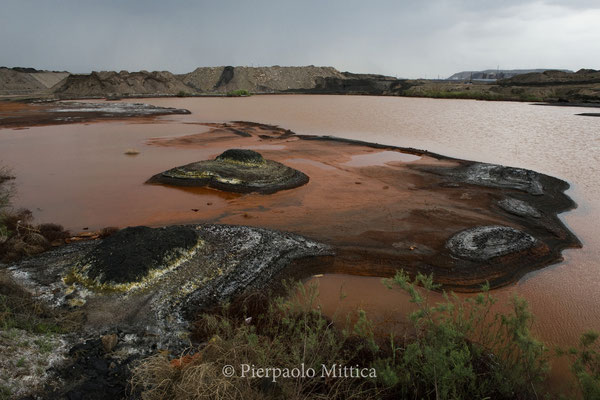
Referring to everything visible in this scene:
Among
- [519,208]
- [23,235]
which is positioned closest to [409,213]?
[519,208]

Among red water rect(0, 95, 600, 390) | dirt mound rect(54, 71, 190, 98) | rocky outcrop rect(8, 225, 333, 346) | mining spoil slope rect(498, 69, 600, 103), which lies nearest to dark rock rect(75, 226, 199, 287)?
rocky outcrop rect(8, 225, 333, 346)

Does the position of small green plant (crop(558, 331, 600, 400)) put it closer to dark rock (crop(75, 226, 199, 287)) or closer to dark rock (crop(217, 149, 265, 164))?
dark rock (crop(75, 226, 199, 287))

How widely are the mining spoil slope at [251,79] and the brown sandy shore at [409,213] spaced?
6226 centimetres

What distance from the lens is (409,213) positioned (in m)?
8.39

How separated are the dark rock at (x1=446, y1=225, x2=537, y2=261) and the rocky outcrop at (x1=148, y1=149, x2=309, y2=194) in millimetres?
5261

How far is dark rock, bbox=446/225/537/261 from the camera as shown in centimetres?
632

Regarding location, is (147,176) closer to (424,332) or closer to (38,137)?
(424,332)

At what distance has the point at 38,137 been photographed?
749 inches

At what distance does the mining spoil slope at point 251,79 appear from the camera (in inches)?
2820

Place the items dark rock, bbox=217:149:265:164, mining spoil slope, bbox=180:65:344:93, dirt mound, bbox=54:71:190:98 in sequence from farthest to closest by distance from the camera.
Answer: mining spoil slope, bbox=180:65:344:93 < dirt mound, bbox=54:71:190:98 < dark rock, bbox=217:149:265:164

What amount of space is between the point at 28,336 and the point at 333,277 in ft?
13.3

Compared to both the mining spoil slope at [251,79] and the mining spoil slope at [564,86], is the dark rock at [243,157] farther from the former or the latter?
the mining spoil slope at [251,79]

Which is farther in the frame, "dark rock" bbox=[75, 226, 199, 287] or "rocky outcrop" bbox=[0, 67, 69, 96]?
"rocky outcrop" bbox=[0, 67, 69, 96]
